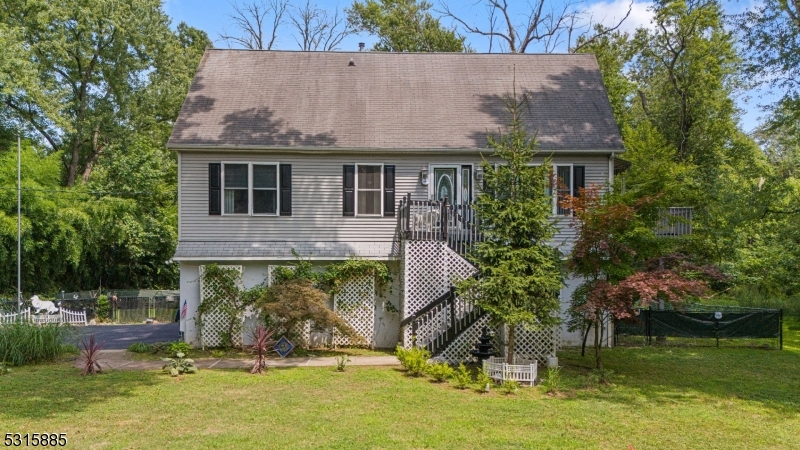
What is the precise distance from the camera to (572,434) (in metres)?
7.09

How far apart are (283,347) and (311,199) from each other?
399 cm

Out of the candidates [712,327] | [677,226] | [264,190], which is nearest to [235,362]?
[264,190]

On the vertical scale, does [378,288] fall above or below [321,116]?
below

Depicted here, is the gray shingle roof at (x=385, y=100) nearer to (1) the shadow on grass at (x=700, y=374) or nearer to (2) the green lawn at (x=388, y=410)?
(1) the shadow on grass at (x=700, y=374)

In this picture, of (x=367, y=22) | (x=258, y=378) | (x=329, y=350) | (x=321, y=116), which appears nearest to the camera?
(x=258, y=378)

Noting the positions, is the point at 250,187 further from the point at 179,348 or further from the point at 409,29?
the point at 409,29

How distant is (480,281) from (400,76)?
9091mm

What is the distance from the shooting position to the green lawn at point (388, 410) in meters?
6.82

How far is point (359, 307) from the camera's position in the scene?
1384 centimetres

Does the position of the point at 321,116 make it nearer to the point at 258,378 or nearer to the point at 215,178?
the point at 215,178

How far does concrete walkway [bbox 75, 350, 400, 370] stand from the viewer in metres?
11.4

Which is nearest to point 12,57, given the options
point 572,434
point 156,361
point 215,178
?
point 215,178

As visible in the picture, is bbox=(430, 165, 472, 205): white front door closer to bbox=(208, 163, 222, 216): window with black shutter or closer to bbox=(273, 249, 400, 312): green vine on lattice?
bbox=(273, 249, 400, 312): green vine on lattice

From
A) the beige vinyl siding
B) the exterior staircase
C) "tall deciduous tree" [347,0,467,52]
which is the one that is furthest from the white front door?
"tall deciduous tree" [347,0,467,52]
